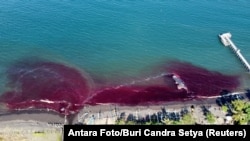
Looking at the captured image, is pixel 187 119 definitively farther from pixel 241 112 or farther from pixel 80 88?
pixel 80 88

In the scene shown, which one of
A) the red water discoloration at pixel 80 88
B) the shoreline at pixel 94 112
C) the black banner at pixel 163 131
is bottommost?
the black banner at pixel 163 131

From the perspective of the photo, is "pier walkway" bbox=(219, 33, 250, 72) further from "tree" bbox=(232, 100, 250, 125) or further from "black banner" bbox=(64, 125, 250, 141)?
"black banner" bbox=(64, 125, 250, 141)

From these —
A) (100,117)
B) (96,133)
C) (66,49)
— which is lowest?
(96,133)

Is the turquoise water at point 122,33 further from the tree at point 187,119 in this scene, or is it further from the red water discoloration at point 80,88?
the tree at point 187,119

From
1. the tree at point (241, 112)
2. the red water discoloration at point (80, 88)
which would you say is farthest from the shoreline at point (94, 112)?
the tree at point (241, 112)

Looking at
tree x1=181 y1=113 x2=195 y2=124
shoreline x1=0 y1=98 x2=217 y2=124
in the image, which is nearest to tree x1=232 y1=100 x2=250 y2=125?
shoreline x1=0 y1=98 x2=217 y2=124

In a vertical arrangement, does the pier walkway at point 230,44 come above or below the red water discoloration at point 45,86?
above

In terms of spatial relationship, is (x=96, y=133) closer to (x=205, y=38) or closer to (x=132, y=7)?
(x=205, y=38)

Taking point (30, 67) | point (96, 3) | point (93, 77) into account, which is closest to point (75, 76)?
point (93, 77)

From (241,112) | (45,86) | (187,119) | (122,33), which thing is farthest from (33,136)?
(122,33)
